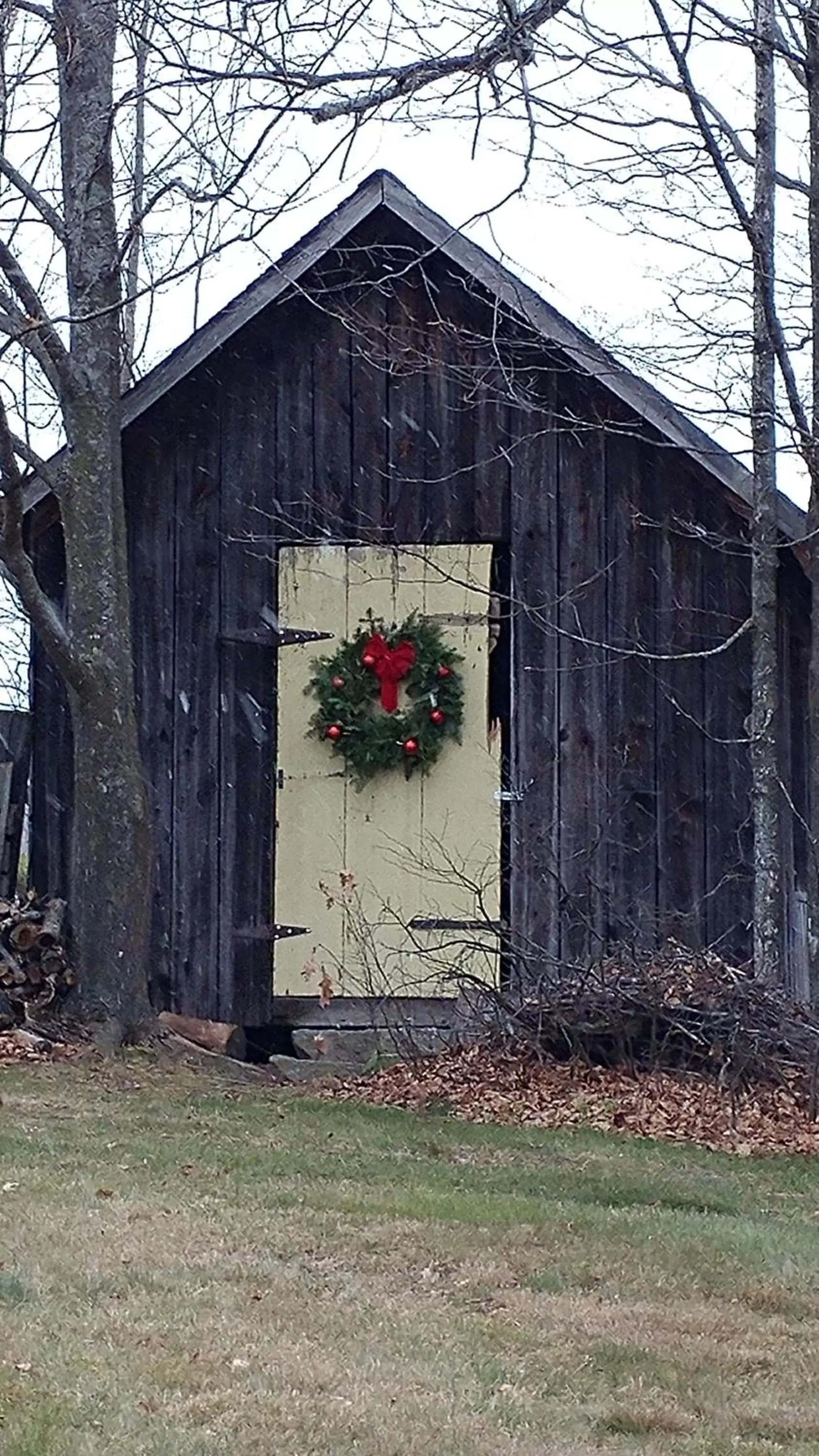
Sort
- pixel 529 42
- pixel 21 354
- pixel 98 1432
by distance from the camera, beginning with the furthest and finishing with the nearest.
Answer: pixel 21 354 → pixel 529 42 → pixel 98 1432

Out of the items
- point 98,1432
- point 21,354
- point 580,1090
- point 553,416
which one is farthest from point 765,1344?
point 21,354

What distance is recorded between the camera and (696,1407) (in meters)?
5.00

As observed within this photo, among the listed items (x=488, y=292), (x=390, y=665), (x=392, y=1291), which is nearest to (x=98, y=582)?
(x=390, y=665)

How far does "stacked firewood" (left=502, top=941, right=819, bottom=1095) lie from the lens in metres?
9.69

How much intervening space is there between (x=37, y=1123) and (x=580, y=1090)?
274 cm

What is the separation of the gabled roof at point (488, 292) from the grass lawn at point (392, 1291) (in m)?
4.40

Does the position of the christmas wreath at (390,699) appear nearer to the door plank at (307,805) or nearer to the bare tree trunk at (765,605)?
the door plank at (307,805)

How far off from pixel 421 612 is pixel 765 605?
2.14 m

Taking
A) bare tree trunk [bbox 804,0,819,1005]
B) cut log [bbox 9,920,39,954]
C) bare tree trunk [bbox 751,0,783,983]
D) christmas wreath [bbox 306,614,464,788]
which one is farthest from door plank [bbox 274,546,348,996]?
bare tree trunk [bbox 804,0,819,1005]

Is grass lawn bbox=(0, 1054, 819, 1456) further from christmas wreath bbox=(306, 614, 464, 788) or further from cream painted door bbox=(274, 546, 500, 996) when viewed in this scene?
christmas wreath bbox=(306, 614, 464, 788)

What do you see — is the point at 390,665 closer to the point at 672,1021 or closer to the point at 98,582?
the point at 98,582

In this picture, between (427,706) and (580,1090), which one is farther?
(427,706)

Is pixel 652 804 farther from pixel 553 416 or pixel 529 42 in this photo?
pixel 529 42

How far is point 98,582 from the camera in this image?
11539 millimetres
